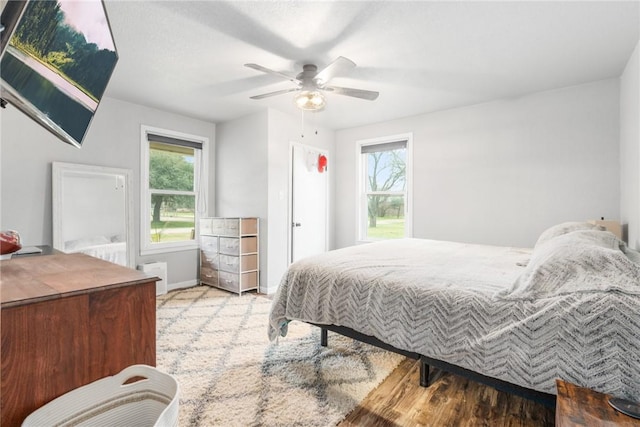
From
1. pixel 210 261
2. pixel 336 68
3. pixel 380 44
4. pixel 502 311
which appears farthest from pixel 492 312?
pixel 210 261

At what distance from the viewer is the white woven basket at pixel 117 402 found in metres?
0.91

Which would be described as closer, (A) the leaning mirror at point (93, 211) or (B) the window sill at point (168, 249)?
(A) the leaning mirror at point (93, 211)

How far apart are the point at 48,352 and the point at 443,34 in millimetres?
2762

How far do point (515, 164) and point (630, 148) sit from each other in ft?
3.25

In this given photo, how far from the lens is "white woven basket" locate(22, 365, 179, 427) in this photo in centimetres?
91

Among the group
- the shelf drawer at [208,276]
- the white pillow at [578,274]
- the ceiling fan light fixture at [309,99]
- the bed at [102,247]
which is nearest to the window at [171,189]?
the bed at [102,247]

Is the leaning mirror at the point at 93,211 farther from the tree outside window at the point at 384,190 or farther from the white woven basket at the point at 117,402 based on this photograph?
the tree outside window at the point at 384,190

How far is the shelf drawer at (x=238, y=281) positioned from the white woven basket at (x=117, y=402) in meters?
2.69

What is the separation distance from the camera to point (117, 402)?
3.39 feet

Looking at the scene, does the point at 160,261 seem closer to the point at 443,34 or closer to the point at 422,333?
the point at 422,333

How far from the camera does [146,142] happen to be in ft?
12.6

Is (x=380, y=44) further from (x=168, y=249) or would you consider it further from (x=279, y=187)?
(x=168, y=249)

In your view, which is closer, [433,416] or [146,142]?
[433,416]

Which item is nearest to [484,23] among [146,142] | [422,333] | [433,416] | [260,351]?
[422,333]
